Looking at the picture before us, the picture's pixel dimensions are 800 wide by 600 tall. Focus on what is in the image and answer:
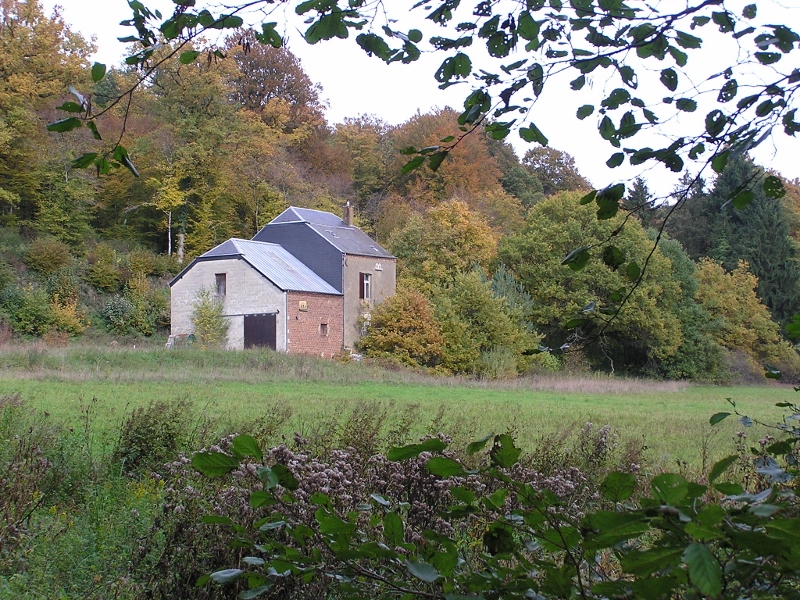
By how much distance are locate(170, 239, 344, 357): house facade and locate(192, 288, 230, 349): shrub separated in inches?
11.0

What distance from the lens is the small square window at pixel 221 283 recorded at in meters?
40.5

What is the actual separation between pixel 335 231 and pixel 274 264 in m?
5.25

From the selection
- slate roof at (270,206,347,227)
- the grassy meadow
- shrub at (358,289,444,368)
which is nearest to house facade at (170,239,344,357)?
shrub at (358,289,444,368)

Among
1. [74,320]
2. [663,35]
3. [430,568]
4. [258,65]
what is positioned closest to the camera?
[430,568]

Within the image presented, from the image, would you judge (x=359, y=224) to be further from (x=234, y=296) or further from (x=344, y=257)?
(x=234, y=296)

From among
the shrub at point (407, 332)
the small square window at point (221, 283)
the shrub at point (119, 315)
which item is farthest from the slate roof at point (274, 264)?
the shrub at point (407, 332)

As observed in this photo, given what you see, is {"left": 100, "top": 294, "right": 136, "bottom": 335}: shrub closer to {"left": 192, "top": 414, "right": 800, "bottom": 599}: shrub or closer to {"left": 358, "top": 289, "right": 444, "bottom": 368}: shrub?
{"left": 358, "top": 289, "right": 444, "bottom": 368}: shrub

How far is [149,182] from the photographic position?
47344 millimetres

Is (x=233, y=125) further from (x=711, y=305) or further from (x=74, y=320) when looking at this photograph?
(x=711, y=305)

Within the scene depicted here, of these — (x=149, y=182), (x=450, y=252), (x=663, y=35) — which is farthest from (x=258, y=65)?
(x=663, y=35)

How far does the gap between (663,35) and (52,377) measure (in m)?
22.2

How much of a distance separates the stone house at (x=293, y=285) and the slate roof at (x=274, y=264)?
2.0 inches

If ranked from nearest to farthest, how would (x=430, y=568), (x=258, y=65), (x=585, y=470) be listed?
1. (x=430, y=568)
2. (x=585, y=470)
3. (x=258, y=65)

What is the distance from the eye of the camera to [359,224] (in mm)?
56531
